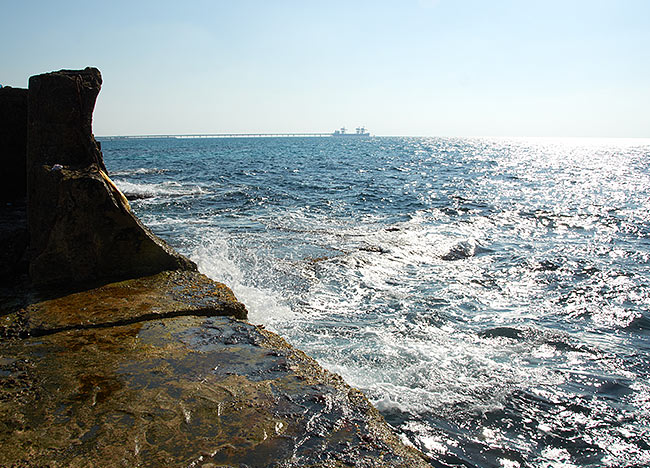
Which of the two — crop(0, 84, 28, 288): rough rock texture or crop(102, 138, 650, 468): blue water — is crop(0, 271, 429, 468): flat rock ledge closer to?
crop(102, 138, 650, 468): blue water

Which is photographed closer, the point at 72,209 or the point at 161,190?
the point at 72,209

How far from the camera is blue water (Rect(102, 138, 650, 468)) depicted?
422cm

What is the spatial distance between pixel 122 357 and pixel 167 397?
70 cm

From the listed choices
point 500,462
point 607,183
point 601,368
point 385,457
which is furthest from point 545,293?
point 607,183

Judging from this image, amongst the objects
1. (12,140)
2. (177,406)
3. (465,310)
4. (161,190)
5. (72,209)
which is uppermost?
(12,140)

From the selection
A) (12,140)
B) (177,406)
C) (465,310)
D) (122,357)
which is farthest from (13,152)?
(465,310)

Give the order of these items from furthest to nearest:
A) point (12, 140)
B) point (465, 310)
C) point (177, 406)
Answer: point (465, 310) < point (12, 140) < point (177, 406)

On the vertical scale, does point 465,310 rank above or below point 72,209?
below

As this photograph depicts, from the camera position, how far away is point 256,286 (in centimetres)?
771

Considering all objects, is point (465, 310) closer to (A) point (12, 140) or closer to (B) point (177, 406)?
(B) point (177, 406)

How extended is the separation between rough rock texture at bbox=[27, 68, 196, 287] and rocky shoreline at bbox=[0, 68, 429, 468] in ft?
0.05

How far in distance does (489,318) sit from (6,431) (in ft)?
20.8

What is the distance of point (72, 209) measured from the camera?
15.2ft

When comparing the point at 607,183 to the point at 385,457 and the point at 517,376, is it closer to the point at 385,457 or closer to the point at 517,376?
the point at 517,376
